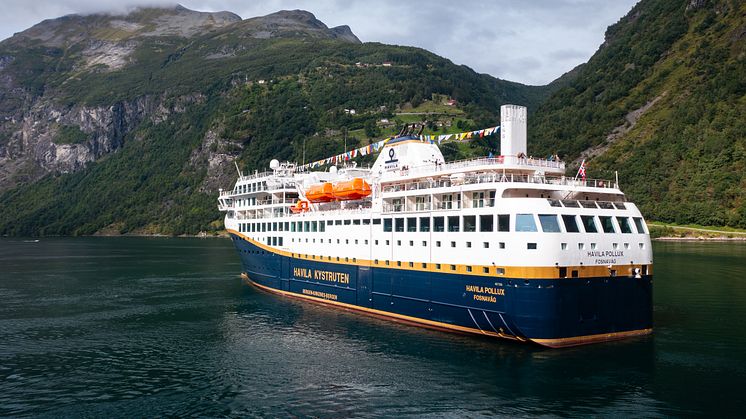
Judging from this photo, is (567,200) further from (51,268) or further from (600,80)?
(600,80)

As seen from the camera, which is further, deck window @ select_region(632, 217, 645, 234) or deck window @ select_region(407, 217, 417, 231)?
deck window @ select_region(407, 217, 417, 231)

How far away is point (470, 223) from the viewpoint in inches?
1256

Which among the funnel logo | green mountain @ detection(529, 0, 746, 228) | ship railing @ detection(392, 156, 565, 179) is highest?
green mountain @ detection(529, 0, 746, 228)

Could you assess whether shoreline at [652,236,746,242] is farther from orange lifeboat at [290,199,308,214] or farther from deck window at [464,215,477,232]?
deck window at [464,215,477,232]

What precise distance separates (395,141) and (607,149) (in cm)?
12852

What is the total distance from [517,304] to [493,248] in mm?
3104

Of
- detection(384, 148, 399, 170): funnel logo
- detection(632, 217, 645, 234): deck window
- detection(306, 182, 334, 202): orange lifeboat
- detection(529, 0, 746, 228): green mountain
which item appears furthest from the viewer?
detection(529, 0, 746, 228): green mountain

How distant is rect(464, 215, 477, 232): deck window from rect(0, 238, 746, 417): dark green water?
20.9ft

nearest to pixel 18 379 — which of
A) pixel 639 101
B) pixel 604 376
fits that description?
pixel 604 376

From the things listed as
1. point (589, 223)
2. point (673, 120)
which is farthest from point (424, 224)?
point (673, 120)

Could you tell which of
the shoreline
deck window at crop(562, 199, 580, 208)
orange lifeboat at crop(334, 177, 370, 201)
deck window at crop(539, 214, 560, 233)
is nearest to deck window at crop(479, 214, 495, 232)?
deck window at crop(539, 214, 560, 233)

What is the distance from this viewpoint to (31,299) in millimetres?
51969

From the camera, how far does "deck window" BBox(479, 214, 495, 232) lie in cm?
3053

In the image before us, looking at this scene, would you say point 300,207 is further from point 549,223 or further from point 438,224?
point 549,223
